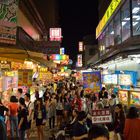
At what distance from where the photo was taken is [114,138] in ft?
27.0

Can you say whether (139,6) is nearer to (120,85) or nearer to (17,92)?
(120,85)

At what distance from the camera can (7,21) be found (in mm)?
11797

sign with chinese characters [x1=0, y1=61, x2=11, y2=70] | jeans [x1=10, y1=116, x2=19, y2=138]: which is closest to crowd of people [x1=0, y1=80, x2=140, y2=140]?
jeans [x1=10, y1=116, x2=19, y2=138]

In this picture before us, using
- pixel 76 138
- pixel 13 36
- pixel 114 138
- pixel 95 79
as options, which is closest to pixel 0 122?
pixel 76 138

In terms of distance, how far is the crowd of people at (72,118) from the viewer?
25.2ft

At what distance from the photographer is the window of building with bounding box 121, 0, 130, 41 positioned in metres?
17.1

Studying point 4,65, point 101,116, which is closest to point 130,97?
point 101,116

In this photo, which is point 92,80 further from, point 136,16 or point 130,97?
point 136,16

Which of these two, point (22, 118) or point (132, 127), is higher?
point (132, 127)

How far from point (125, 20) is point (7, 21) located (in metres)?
8.33

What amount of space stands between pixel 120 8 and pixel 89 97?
6890mm

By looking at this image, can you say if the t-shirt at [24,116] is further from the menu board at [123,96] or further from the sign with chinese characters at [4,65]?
the menu board at [123,96]

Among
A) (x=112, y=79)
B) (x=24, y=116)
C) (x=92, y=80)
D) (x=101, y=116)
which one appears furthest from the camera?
(x=112, y=79)

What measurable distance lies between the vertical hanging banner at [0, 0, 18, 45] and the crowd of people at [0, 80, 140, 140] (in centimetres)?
223
